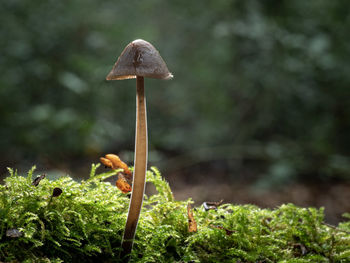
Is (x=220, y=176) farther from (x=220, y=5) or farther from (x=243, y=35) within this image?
(x=220, y=5)

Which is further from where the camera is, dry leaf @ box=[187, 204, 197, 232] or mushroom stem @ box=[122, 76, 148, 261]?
dry leaf @ box=[187, 204, 197, 232]

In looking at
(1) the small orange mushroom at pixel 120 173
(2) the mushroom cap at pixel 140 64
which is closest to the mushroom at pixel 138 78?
(2) the mushroom cap at pixel 140 64

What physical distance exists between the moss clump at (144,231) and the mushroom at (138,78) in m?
0.16

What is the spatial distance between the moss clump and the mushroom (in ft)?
0.54

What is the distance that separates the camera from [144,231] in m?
1.79

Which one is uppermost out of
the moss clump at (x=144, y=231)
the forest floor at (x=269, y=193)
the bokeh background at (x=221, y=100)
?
the bokeh background at (x=221, y=100)

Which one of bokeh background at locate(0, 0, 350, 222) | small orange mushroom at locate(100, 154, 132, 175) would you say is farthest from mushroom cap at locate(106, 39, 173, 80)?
bokeh background at locate(0, 0, 350, 222)

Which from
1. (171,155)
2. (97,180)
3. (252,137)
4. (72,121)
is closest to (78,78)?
(72,121)

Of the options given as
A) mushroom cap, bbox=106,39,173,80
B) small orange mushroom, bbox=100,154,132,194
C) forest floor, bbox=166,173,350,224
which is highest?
forest floor, bbox=166,173,350,224

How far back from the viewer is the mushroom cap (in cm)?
141

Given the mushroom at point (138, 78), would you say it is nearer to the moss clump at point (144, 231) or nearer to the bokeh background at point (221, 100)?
the moss clump at point (144, 231)

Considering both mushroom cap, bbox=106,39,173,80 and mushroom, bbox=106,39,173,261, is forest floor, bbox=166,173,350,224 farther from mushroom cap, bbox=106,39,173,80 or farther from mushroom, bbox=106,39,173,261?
mushroom cap, bbox=106,39,173,80

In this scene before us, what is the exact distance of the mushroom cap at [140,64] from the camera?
1.41 meters

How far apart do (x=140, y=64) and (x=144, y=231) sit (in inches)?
35.1
